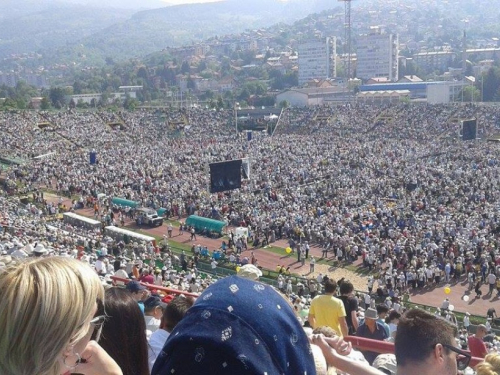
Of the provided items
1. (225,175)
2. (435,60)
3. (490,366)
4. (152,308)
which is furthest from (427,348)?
(435,60)

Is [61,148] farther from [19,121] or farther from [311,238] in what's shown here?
[311,238]

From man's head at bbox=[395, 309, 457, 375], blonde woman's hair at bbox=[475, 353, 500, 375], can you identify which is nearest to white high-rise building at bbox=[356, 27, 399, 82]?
blonde woman's hair at bbox=[475, 353, 500, 375]

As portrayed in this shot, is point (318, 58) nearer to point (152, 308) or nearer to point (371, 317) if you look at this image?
point (371, 317)

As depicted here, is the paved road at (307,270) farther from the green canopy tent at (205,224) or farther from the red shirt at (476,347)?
the red shirt at (476,347)

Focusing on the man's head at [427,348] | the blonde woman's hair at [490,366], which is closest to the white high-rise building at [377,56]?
the blonde woman's hair at [490,366]

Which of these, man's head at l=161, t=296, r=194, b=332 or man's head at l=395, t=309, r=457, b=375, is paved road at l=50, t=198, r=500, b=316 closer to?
man's head at l=161, t=296, r=194, b=332

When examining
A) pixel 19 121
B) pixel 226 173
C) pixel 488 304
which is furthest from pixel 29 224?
pixel 19 121
